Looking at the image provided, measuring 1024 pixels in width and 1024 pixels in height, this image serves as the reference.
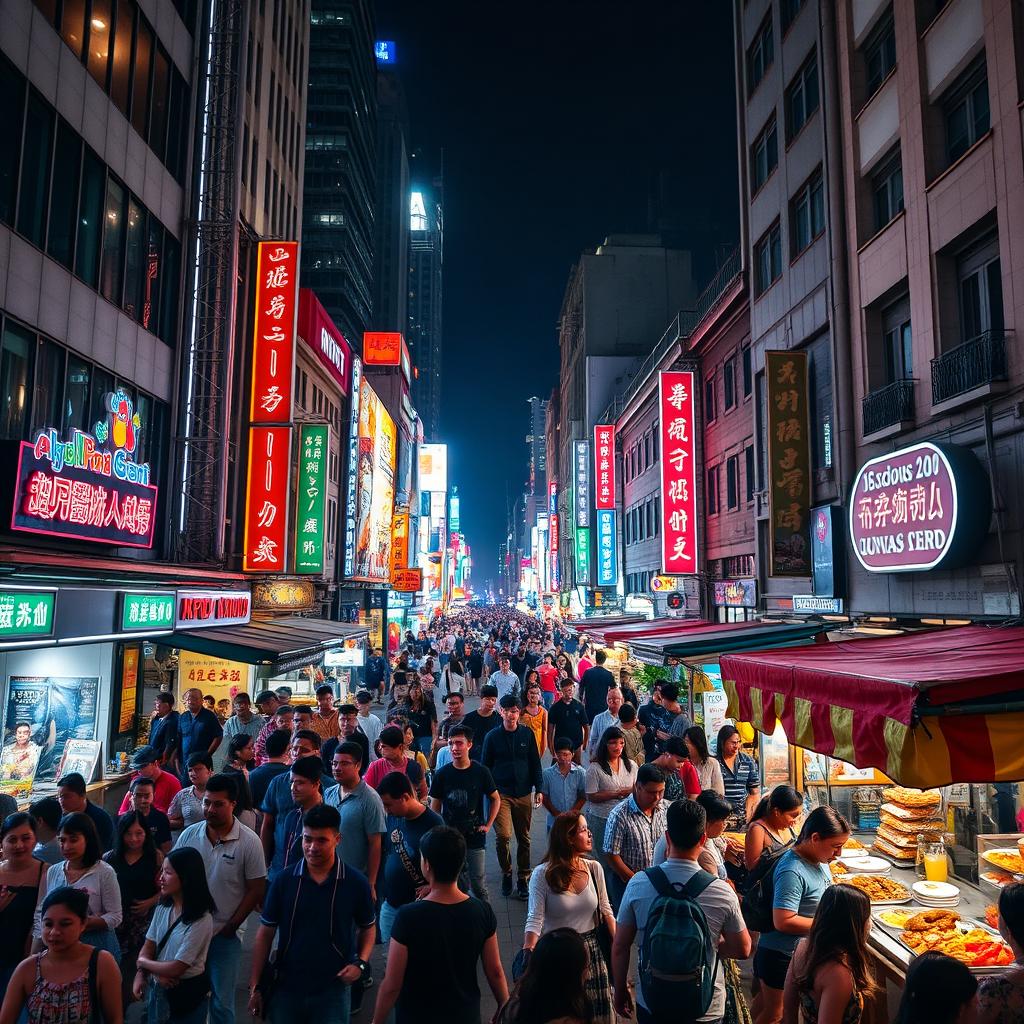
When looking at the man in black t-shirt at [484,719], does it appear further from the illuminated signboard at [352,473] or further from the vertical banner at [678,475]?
the illuminated signboard at [352,473]

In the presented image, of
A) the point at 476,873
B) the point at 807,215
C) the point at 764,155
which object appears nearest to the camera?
the point at 476,873

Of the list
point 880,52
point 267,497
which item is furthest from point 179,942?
point 880,52

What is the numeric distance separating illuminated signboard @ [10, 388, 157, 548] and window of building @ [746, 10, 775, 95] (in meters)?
17.9

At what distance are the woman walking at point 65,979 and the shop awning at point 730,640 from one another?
9.93 m

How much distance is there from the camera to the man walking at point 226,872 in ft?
18.7

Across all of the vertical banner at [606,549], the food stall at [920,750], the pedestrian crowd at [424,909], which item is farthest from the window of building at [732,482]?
the vertical banner at [606,549]

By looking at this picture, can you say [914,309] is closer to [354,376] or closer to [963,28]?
[963,28]

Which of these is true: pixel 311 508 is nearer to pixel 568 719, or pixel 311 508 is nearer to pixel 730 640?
pixel 568 719

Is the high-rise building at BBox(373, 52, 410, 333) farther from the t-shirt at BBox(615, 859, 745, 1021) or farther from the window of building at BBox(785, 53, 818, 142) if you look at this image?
the t-shirt at BBox(615, 859, 745, 1021)

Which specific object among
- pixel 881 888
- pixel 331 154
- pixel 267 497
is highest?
pixel 331 154

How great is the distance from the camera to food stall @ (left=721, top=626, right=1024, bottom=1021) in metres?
5.20

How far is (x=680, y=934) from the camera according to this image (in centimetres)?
454

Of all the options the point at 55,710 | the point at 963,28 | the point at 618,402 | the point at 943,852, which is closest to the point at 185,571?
the point at 55,710

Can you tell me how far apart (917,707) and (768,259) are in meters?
18.1
